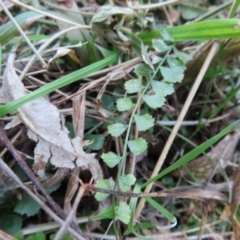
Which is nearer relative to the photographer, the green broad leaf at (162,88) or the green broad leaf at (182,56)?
the green broad leaf at (162,88)

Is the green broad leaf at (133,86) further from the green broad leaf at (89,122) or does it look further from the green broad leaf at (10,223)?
the green broad leaf at (10,223)

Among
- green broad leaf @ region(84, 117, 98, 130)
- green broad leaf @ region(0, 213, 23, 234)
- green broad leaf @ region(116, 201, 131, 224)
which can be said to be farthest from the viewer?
green broad leaf @ region(84, 117, 98, 130)

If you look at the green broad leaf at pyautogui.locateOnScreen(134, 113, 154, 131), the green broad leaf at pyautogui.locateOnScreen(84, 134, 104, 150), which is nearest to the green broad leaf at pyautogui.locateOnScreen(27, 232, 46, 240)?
the green broad leaf at pyautogui.locateOnScreen(84, 134, 104, 150)

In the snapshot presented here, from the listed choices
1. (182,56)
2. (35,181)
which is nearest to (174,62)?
(182,56)

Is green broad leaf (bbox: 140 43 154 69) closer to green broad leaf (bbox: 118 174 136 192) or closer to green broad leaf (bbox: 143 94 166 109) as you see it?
green broad leaf (bbox: 143 94 166 109)

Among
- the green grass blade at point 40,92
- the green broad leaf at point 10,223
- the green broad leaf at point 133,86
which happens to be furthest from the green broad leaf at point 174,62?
the green broad leaf at point 10,223

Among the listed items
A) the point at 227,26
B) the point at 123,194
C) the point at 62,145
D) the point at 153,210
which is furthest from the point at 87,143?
the point at 227,26
